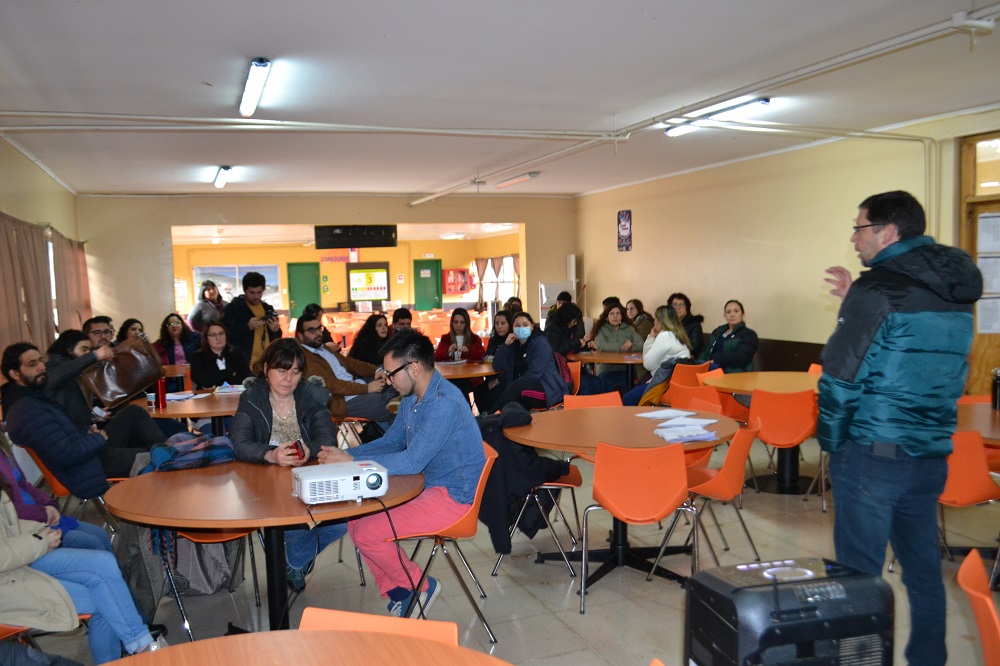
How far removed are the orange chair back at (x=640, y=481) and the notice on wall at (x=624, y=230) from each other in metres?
8.62

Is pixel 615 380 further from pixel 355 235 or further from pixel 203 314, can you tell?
A: pixel 355 235

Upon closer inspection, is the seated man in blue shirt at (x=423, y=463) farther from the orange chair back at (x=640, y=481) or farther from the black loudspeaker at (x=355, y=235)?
the black loudspeaker at (x=355, y=235)

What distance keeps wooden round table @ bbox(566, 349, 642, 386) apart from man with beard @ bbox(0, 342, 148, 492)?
16.4ft

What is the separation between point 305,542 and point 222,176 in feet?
22.2

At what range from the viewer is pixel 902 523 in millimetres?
2502

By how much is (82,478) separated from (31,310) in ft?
11.2

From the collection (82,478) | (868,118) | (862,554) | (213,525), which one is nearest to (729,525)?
(862,554)

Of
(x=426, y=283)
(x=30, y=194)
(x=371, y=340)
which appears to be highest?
(x=30, y=194)

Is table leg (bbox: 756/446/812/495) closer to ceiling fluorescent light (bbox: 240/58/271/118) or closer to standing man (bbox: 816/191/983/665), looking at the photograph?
standing man (bbox: 816/191/983/665)

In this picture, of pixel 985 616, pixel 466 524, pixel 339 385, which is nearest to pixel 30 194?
pixel 339 385

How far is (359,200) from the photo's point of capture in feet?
39.6

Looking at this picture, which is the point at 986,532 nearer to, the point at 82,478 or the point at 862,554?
the point at 862,554

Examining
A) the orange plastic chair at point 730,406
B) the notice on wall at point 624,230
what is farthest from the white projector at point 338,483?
the notice on wall at point 624,230

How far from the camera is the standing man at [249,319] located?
7.63m
